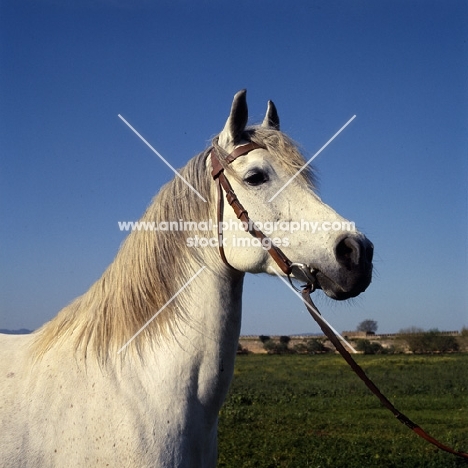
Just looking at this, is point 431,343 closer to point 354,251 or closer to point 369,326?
point 369,326

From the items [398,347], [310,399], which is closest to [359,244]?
[310,399]

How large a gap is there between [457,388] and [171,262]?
70.8 feet

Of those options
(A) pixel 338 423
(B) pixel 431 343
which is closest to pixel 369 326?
(B) pixel 431 343

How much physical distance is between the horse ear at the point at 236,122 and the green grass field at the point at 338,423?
6.75 metres

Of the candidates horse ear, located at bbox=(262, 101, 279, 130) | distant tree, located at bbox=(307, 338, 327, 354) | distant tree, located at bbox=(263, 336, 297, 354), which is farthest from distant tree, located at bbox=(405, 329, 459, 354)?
horse ear, located at bbox=(262, 101, 279, 130)

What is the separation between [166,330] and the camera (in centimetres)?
286

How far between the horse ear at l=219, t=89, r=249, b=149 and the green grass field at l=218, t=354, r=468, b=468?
22.1ft

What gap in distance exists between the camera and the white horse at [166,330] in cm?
259

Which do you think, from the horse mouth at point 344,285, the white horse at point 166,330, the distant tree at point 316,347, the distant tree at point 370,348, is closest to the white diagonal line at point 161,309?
the white horse at point 166,330

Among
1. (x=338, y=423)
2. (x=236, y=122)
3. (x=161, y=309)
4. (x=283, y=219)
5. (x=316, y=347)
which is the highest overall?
(x=236, y=122)

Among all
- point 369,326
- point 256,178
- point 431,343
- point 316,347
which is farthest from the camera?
point 369,326

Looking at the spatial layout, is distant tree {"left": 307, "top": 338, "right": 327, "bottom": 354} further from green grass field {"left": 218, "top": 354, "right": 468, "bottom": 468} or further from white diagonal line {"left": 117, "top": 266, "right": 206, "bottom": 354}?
white diagonal line {"left": 117, "top": 266, "right": 206, "bottom": 354}

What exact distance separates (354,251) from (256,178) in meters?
0.71

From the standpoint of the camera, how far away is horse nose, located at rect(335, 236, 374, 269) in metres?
2.64
